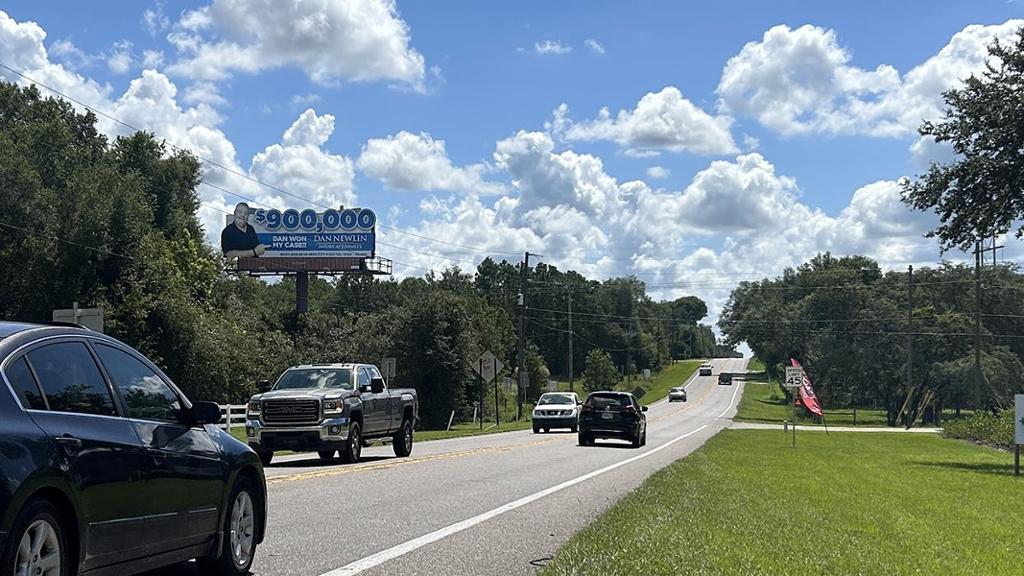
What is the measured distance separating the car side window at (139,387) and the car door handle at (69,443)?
823 mm

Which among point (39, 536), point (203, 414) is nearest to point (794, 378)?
point (203, 414)

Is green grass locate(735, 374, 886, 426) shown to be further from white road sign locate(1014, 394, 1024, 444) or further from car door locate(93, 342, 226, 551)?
car door locate(93, 342, 226, 551)

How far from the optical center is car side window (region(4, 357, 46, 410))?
5320 millimetres

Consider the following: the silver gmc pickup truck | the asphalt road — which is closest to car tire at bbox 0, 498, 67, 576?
the asphalt road

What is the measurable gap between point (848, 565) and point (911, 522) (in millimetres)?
4473

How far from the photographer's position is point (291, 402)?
65.5ft

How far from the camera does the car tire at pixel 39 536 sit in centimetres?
486

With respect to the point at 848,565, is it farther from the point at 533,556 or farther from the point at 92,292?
the point at 92,292

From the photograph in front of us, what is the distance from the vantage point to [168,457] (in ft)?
21.5

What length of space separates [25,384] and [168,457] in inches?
51.6

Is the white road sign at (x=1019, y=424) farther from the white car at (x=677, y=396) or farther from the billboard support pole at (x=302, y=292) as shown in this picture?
the white car at (x=677, y=396)

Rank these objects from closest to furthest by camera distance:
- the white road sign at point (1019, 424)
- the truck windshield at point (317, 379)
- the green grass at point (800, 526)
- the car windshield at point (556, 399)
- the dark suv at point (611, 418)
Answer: the green grass at point (800, 526) < the truck windshield at point (317, 379) < the white road sign at point (1019, 424) < the dark suv at point (611, 418) < the car windshield at point (556, 399)

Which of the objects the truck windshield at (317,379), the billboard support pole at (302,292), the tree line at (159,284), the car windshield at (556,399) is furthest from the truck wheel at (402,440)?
the billboard support pole at (302,292)

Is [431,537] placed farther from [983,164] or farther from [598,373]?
[598,373]
